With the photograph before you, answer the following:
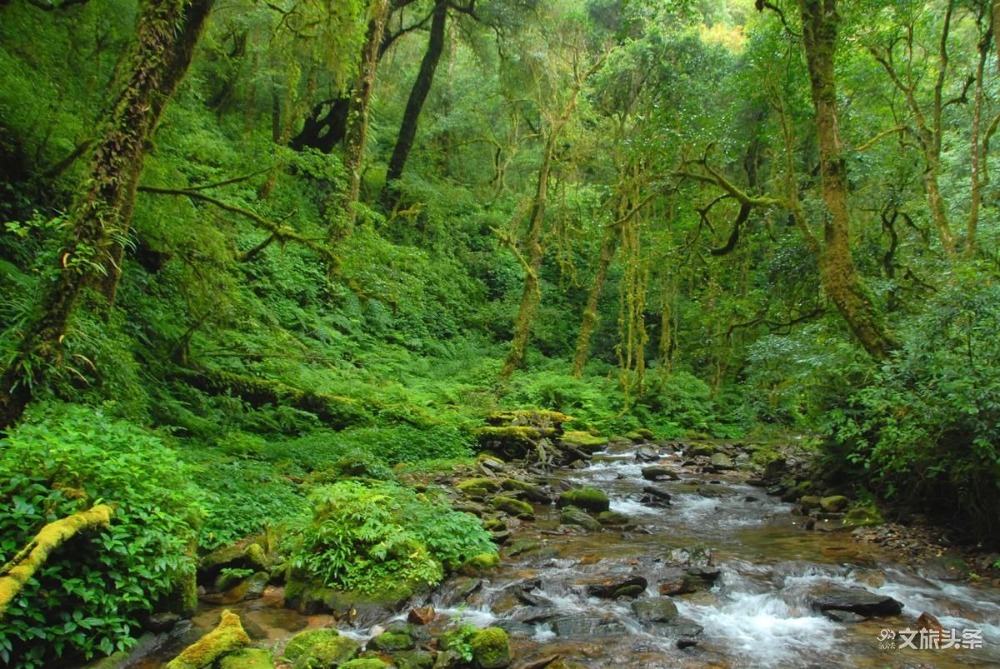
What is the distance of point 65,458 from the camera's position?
4508mm

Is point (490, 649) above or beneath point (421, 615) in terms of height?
above

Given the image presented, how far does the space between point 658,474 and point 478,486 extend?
468 centimetres

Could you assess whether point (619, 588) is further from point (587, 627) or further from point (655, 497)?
point (655, 497)

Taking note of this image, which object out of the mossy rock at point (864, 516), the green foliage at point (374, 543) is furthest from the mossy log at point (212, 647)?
the mossy rock at point (864, 516)

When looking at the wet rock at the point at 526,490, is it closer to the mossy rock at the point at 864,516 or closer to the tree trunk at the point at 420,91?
the mossy rock at the point at 864,516

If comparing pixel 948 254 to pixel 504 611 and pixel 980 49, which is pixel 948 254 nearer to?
pixel 980 49

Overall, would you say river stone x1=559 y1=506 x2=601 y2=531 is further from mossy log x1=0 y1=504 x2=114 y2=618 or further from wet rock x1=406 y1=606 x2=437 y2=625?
mossy log x1=0 y1=504 x2=114 y2=618

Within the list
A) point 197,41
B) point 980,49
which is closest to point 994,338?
point 980,49

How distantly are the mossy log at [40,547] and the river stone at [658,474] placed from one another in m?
10.4

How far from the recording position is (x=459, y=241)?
26.6 metres

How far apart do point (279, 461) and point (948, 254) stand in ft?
39.3

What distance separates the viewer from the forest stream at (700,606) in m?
5.12

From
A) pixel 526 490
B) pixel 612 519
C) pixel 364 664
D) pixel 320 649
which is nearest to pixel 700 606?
pixel 612 519

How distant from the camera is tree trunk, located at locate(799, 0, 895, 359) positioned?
32.5 feet
